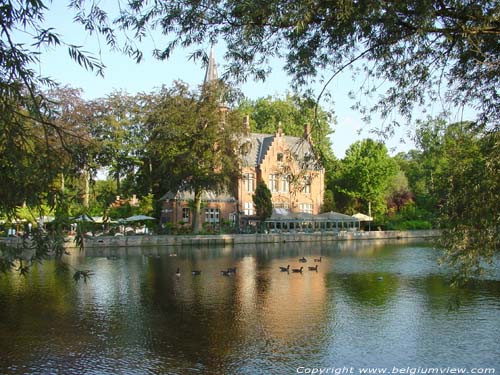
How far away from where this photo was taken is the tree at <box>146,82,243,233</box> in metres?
42.3

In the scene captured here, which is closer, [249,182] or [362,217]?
[249,182]

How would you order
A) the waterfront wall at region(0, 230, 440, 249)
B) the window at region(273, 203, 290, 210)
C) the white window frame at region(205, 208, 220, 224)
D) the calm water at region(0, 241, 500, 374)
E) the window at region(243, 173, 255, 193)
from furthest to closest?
the window at region(273, 203, 290, 210), the window at region(243, 173, 255, 193), the white window frame at region(205, 208, 220, 224), the waterfront wall at region(0, 230, 440, 249), the calm water at region(0, 241, 500, 374)

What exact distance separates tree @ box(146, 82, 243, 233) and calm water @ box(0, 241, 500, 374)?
1875 centimetres

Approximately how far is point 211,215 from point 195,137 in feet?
40.5

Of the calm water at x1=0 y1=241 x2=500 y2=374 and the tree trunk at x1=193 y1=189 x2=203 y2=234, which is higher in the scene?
the tree trunk at x1=193 y1=189 x2=203 y2=234

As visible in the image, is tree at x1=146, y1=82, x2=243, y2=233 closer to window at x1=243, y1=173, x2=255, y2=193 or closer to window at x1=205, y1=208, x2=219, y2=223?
window at x1=205, y1=208, x2=219, y2=223

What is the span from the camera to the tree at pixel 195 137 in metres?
42.3

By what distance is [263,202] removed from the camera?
51.2 meters

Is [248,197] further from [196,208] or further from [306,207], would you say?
[196,208]

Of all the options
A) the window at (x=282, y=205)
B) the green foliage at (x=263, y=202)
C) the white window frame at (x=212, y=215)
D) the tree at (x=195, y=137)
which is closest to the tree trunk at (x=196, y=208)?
the tree at (x=195, y=137)

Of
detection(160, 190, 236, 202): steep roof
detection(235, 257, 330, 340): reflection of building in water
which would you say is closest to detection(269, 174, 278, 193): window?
detection(160, 190, 236, 202): steep roof

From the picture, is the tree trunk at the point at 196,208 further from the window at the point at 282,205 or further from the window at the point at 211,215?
the window at the point at 282,205

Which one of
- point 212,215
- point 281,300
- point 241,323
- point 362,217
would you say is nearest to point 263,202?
point 212,215

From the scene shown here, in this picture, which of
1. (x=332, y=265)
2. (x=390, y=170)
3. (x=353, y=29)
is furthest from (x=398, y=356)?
(x=390, y=170)
